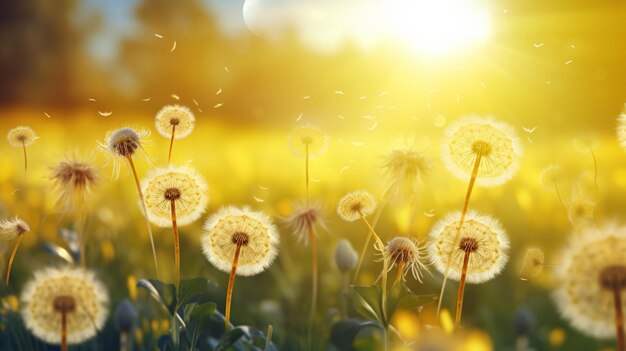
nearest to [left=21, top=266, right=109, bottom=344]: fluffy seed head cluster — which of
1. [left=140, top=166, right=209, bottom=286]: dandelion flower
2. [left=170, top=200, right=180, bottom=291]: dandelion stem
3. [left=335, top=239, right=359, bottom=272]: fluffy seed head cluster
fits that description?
[left=170, top=200, right=180, bottom=291]: dandelion stem

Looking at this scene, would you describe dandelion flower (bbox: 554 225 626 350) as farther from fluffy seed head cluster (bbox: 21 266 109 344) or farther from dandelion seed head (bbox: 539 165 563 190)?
dandelion seed head (bbox: 539 165 563 190)

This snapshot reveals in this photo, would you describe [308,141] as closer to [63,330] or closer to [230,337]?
[230,337]

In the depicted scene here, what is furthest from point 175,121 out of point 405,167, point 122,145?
point 405,167

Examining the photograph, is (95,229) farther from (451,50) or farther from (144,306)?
(451,50)

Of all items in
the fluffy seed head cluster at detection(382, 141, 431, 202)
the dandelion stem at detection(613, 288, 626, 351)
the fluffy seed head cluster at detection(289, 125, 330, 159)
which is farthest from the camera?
the fluffy seed head cluster at detection(289, 125, 330, 159)

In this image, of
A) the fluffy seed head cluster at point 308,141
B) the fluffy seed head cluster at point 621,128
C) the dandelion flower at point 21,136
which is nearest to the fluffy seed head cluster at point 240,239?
the fluffy seed head cluster at point 308,141

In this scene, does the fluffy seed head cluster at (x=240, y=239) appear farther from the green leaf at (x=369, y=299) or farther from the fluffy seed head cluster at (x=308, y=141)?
the fluffy seed head cluster at (x=308, y=141)

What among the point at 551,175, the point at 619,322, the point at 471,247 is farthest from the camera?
the point at 551,175
